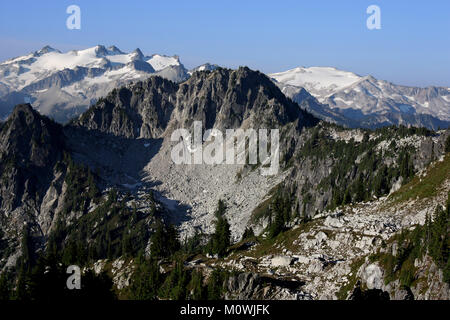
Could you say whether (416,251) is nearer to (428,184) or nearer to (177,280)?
(428,184)

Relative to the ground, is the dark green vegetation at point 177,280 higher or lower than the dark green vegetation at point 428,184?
lower

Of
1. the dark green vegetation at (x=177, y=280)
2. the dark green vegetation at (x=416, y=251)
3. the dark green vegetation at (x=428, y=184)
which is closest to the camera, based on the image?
the dark green vegetation at (x=416, y=251)

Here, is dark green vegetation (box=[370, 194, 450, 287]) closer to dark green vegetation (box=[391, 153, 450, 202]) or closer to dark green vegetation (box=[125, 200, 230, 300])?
dark green vegetation (box=[391, 153, 450, 202])

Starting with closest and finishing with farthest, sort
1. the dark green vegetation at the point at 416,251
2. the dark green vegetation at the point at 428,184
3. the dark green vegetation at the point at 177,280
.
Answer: the dark green vegetation at the point at 416,251, the dark green vegetation at the point at 177,280, the dark green vegetation at the point at 428,184

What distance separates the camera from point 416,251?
3103 inches

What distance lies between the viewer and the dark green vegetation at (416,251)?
244 feet

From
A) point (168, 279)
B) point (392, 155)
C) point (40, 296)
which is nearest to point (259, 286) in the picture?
point (168, 279)

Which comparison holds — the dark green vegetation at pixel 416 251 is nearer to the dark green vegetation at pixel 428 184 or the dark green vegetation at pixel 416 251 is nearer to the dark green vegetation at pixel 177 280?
the dark green vegetation at pixel 428 184

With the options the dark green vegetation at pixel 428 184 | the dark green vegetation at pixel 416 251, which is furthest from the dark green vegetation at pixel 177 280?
the dark green vegetation at pixel 428 184

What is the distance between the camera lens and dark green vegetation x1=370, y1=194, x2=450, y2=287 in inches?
2928

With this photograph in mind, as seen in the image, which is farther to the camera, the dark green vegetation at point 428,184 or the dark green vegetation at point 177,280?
the dark green vegetation at point 428,184

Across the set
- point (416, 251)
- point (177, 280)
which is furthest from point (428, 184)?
point (177, 280)

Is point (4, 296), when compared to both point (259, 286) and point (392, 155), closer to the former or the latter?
point (259, 286)
